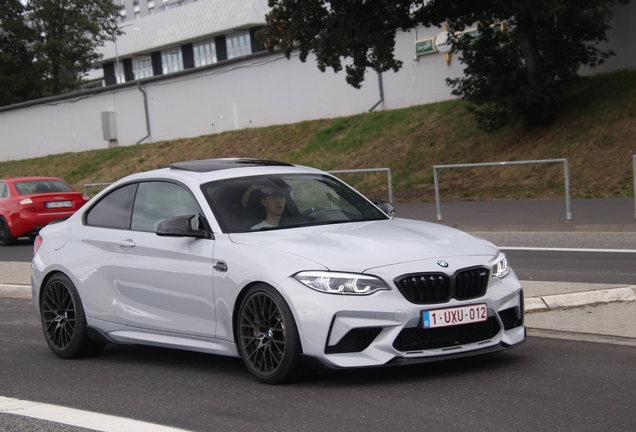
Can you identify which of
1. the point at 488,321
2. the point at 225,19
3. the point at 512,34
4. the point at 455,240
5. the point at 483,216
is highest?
the point at 225,19

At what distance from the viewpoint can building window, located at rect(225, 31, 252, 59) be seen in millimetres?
64000

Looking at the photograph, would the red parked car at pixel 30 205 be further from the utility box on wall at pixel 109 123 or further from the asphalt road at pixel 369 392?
the utility box on wall at pixel 109 123

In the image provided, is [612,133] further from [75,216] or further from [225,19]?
[225,19]

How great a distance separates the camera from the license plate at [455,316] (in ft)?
18.6

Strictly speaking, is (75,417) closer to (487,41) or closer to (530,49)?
(530,49)

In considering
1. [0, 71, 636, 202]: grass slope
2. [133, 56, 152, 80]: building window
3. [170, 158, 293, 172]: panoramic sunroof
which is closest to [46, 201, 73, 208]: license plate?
[0, 71, 636, 202]: grass slope

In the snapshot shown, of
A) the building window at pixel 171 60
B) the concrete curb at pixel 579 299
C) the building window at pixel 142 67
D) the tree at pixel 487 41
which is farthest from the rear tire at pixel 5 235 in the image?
the building window at pixel 142 67

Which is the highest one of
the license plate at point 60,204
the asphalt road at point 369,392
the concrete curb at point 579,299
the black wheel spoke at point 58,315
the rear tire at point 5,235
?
the black wheel spoke at point 58,315

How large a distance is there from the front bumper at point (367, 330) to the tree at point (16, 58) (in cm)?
6042

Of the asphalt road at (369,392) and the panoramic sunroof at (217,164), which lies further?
the panoramic sunroof at (217,164)

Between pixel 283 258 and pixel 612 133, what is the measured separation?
767 inches

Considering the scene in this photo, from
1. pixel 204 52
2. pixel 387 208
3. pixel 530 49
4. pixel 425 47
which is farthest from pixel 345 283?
pixel 204 52

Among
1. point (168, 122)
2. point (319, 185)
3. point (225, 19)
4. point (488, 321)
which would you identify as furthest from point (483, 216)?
point (225, 19)

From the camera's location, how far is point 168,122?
42844 mm
